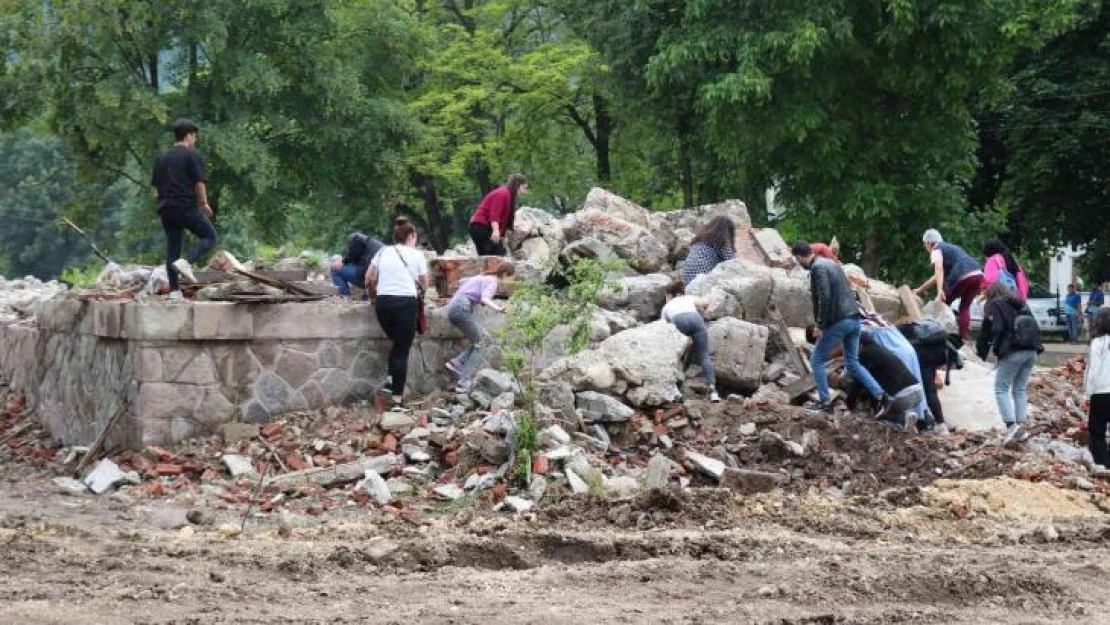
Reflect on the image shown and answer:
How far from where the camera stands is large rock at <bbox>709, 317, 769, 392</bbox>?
13.1 m

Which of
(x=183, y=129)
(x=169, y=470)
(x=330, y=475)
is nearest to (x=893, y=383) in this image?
(x=330, y=475)

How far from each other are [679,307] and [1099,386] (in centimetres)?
358

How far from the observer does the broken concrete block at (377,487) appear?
1080cm

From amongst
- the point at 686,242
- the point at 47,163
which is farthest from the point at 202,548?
the point at 47,163

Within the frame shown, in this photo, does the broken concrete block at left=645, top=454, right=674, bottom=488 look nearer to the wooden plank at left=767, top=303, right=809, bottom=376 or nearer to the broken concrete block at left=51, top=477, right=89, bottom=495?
the wooden plank at left=767, top=303, right=809, bottom=376

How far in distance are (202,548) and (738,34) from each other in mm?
15971

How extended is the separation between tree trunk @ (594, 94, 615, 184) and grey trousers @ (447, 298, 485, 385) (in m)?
20.4

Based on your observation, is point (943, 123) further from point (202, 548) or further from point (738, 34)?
point (202, 548)

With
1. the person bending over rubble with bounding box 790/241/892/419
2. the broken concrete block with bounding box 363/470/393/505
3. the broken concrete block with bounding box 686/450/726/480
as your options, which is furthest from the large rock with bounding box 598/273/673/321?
the broken concrete block with bounding box 363/470/393/505

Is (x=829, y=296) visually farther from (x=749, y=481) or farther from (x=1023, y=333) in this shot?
(x=749, y=481)

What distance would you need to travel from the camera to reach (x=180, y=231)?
12.9 meters

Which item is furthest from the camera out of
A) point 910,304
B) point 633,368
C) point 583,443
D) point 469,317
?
point 910,304

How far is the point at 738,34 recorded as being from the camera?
22656mm

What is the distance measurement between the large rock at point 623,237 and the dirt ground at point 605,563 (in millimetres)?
6614
